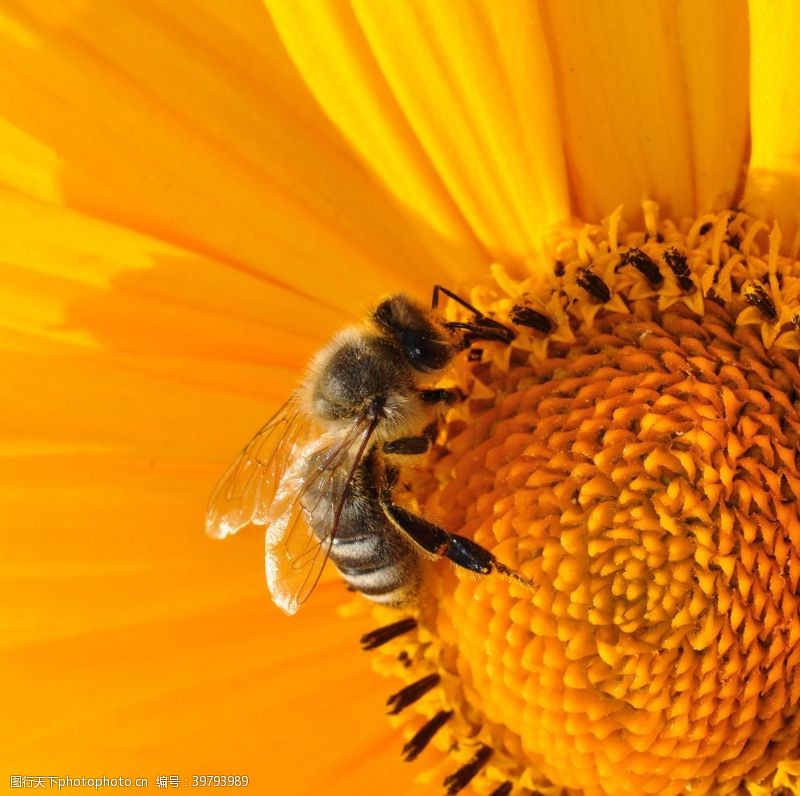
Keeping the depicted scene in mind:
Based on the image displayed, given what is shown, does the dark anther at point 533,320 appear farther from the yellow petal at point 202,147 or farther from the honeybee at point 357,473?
the yellow petal at point 202,147

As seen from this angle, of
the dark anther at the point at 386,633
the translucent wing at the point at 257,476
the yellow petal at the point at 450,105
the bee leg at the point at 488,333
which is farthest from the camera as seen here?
the dark anther at the point at 386,633

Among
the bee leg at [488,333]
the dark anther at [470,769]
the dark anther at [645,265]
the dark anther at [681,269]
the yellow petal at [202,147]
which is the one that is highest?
the yellow petal at [202,147]

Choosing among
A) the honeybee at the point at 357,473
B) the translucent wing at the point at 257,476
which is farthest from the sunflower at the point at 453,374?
the translucent wing at the point at 257,476

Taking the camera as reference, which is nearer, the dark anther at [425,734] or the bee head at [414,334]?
the bee head at [414,334]

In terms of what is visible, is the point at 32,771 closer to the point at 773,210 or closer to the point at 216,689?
the point at 216,689

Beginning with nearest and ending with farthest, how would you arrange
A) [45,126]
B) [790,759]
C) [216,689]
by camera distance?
[790,759]
[45,126]
[216,689]

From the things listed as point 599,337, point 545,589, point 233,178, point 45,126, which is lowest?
point 545,589

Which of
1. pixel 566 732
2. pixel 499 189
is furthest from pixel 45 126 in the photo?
pixel 566 732
